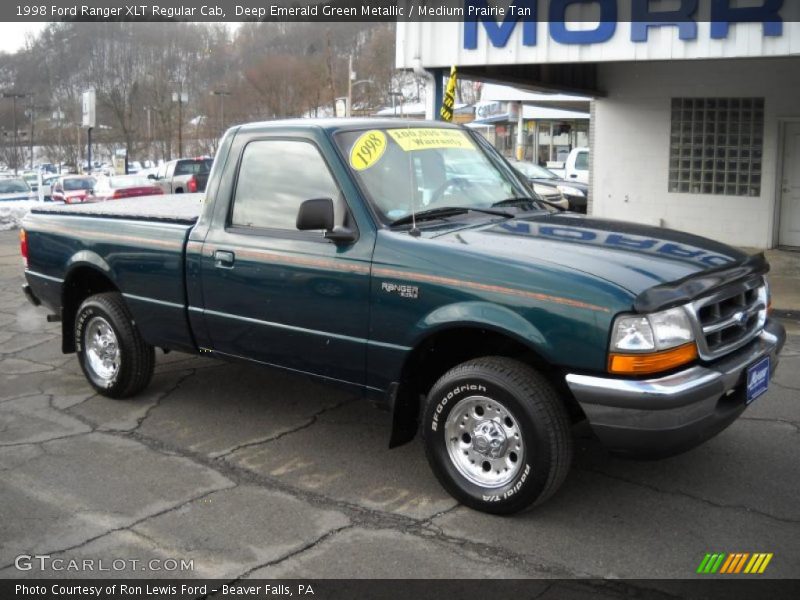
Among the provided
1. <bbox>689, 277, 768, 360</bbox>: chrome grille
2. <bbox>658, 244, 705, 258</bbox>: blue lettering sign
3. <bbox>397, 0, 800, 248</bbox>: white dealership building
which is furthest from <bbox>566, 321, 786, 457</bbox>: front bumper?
<bbox>397, 0, 800, 248</bbox>: white dealership building

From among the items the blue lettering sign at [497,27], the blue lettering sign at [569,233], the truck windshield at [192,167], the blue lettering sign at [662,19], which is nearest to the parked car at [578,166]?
the blue lettering sign at [497,27]

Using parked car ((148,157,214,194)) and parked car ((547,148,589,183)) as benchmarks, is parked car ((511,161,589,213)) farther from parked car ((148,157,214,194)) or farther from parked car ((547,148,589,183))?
parked car ((148,157,214,194))

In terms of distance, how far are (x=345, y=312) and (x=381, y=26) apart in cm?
5583

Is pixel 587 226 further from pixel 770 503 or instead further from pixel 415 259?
pixel 770 503

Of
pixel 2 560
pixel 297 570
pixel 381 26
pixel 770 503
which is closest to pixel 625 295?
pixel 770 503

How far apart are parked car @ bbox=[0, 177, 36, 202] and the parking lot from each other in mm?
24398

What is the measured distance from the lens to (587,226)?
4789 mm

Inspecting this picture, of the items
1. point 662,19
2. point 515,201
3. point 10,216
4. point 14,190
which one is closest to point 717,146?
point 662,19

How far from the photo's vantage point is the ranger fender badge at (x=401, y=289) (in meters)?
4.32

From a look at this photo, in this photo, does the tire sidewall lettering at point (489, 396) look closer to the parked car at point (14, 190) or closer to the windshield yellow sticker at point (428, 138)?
the windshield yellow sticker at point (428, 138)

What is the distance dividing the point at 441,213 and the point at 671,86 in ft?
38.6

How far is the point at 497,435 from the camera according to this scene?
4.16 metres

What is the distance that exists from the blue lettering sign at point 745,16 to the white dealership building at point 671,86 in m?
0.01

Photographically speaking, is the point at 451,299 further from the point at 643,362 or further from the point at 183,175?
the point at 183,175
